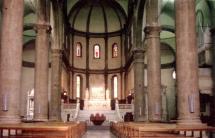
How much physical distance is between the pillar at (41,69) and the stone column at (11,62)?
296 inches

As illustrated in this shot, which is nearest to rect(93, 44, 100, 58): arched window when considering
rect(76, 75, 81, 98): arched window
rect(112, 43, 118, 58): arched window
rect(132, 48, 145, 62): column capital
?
rect(112, 43, 118, 58): arched window

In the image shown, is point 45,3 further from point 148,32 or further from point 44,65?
point 148,32

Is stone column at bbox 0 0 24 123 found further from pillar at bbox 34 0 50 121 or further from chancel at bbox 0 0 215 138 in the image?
pillar at bbox 34 0 50 121

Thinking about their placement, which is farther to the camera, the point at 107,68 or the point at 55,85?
the point at 107,68

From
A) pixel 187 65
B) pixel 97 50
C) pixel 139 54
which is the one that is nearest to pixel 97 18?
pixel 97 50

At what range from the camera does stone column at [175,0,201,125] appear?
13508 millimetres

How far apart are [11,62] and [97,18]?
113 feet

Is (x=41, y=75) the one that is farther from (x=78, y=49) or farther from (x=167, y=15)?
(x=78, y=49)

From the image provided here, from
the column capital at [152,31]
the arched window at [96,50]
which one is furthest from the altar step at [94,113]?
the column capital at [152,31]

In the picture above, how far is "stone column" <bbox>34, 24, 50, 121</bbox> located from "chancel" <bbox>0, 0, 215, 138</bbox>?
6cm

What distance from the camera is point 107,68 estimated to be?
48.5 m

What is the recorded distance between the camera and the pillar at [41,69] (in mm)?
A: 21703

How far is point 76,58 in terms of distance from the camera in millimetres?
48000

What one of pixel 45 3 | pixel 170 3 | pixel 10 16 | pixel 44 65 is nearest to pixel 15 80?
pixel 10 16
